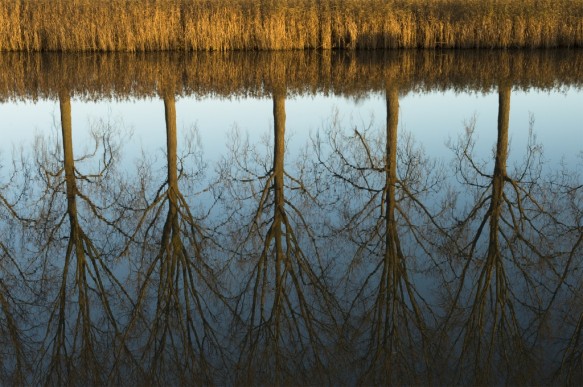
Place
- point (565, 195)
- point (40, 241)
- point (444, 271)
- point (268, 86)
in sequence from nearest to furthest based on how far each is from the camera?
1. point (444, 271)
2. point (40, 241)
3. point (565, 195)
4. point (268, 86)

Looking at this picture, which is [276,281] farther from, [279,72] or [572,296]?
[279,72]

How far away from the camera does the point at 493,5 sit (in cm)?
1691

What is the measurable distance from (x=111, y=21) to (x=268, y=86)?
624cm

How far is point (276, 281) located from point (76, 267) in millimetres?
1545

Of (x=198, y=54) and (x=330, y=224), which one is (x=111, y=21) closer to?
(x=198, y=54)

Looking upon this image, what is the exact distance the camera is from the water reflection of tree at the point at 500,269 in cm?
419

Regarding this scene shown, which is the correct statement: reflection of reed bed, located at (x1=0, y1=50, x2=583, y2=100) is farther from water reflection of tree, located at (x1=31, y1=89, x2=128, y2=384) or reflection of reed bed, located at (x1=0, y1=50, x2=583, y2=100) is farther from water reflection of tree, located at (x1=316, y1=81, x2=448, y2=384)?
water reflection of tree, located at (x1=31, y1=89, x2=128, y2=384)

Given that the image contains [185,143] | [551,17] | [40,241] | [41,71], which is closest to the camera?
[40,241]

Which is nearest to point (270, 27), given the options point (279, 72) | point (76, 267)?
point (279, 72)

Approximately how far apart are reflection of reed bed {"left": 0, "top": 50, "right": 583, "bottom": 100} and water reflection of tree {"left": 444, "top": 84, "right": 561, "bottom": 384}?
4.94 m

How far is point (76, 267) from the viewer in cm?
548

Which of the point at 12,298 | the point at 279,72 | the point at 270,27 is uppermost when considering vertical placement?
the point at 270,27

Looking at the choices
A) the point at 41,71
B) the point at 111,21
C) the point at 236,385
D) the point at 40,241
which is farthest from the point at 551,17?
the point at 236,385

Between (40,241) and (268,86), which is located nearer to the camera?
(40,241)
